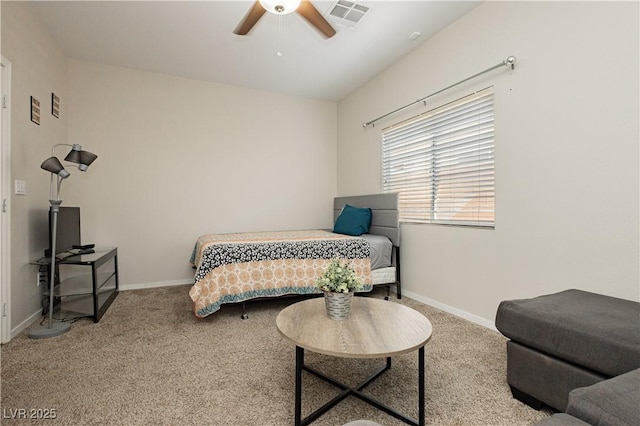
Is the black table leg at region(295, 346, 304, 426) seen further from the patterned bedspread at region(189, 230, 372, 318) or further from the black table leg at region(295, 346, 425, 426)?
the patterned bedspread at region(189, 230, 372, 318)

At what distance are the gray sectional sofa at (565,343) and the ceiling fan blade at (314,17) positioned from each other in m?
2.21

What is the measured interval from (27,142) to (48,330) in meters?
1.62

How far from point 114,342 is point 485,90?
3.66m

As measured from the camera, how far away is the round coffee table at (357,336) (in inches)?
52.5

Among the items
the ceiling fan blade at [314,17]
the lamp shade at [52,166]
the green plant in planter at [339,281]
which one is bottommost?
the green plant in planter at [339,281]

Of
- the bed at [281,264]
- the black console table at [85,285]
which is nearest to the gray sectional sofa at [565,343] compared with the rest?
the bed at [281,264]

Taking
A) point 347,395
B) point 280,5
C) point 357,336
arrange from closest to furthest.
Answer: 1. point 357,336
2. point 347,395
3. point 280,5

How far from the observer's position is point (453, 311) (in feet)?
9.78

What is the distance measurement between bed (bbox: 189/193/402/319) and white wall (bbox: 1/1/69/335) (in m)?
1.39

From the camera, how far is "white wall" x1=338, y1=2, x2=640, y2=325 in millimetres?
1853

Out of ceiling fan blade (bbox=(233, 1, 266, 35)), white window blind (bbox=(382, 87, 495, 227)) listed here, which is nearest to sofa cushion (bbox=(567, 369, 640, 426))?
white window blind (bbox=(382, 87, 495, 227))

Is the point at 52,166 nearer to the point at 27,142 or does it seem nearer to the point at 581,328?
the point at 27,142

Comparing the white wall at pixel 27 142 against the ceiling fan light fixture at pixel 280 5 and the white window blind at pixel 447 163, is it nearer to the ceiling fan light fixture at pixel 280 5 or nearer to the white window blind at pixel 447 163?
the ceiling fan light fixture at pixel 280 5

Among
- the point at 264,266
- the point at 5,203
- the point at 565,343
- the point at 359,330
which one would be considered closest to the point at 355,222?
the point at 264,266
